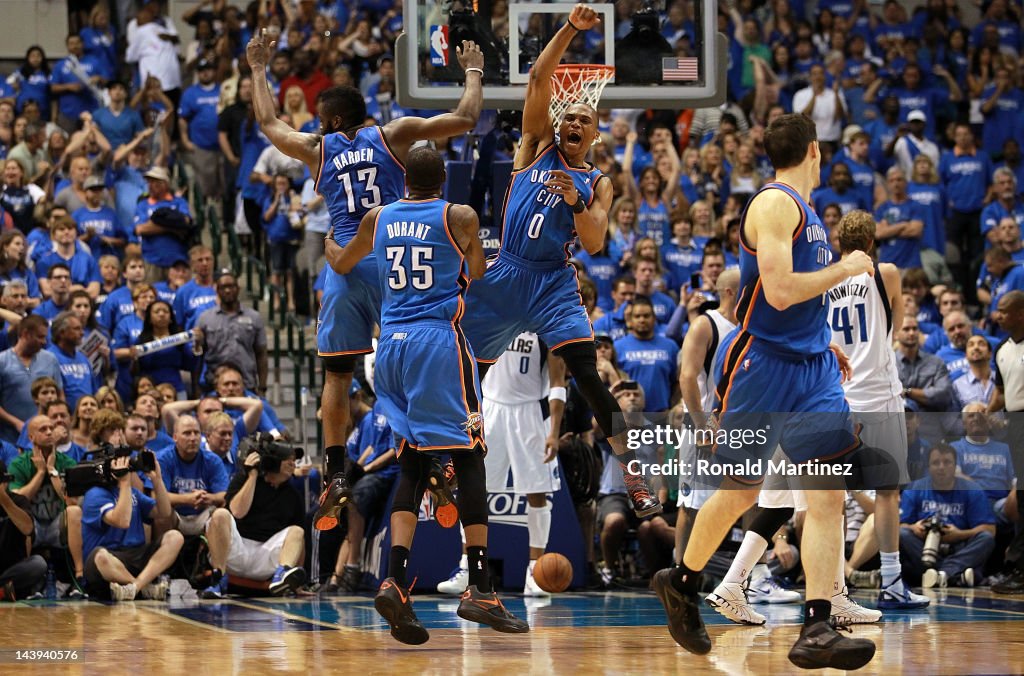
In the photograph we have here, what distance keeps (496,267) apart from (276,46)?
12865 millimetres

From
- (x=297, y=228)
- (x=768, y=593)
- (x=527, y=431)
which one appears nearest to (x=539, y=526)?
(x=527, y=431)

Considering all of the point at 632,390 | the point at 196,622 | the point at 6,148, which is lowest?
the point at 196,622

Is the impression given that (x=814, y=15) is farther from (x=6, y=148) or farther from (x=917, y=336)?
(x=6, y=148)

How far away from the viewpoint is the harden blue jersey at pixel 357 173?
29.6 feet

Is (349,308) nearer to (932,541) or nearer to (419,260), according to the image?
(419,260)

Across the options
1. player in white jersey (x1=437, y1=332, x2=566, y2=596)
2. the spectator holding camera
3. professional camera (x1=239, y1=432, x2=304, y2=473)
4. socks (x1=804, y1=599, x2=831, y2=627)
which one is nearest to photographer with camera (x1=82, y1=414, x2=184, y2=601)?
the spectator holding camera

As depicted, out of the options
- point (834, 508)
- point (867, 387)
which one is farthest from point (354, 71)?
point (834, 508)

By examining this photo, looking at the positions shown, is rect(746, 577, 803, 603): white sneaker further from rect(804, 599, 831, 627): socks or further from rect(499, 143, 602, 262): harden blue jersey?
rect(804, 599, 831, 627): socks

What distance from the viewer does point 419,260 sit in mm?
8156

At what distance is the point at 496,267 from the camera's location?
911 cm

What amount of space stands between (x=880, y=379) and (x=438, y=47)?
160 inches

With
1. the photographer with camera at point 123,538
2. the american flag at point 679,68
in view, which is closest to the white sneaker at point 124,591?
the photographer with camera at point 123,538

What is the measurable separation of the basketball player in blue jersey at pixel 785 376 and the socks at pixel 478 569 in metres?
1.16

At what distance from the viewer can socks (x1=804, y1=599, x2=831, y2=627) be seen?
22.4 ft
